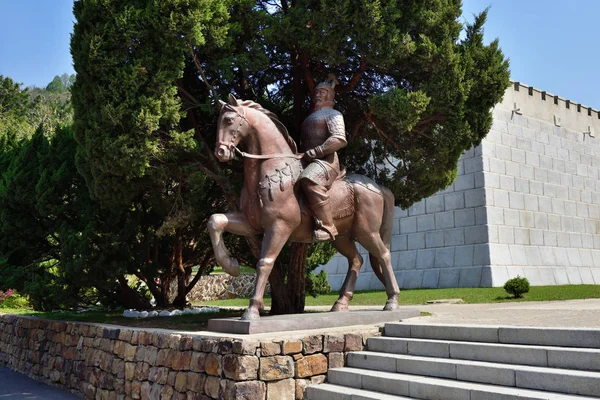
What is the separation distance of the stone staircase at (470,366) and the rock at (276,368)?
12.6 inches

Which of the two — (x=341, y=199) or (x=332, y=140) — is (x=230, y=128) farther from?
(x=341, y=199)

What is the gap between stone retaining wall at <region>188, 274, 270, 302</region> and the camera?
1994cm

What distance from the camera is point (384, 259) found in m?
6.56

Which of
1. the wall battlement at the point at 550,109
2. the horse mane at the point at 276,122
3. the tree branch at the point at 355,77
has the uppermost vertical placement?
the wall battlement at the point at 550,109

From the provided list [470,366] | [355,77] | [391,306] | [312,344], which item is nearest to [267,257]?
[312,344]

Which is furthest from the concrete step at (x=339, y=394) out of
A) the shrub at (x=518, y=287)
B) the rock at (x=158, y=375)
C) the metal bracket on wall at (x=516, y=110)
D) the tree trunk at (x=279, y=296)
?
the metal bracket on wall at (x=516, y=110)

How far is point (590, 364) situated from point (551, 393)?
408mm

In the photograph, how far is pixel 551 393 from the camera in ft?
12.3

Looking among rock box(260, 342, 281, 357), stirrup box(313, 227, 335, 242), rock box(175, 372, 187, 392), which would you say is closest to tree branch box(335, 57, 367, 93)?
stirrup box(313, 227, 335, 242)

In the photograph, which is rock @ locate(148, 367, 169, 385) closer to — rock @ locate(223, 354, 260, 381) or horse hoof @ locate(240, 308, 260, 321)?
horse hoof @ locate(240, 308, 260, 321)

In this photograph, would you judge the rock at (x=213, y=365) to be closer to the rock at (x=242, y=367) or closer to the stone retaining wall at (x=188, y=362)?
the stone retaining wall at (x=188, y=362)

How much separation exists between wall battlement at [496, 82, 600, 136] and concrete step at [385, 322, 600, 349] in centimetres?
978

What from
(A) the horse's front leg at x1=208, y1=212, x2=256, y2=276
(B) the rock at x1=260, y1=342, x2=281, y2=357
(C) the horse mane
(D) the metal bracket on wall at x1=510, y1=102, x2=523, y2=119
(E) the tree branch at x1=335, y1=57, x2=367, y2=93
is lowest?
(B) the rock at x1=260, y1=342, x2=281, y2=357

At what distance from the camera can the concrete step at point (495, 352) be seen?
3955 millimetres
